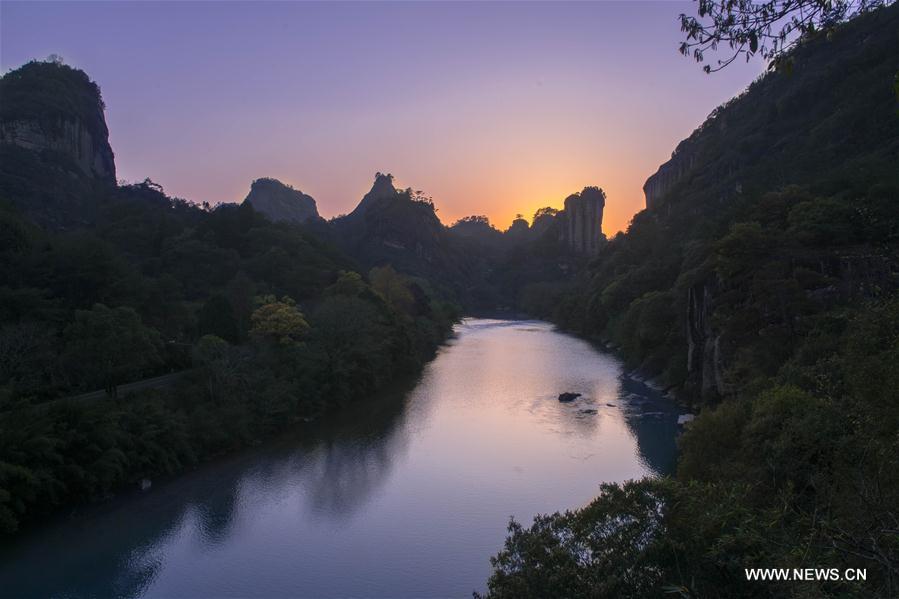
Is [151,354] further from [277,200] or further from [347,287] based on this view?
[277,200]

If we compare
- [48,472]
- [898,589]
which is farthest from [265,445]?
[898,589]

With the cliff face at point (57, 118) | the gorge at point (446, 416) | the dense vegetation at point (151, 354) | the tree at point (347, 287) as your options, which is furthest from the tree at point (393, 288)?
the cliff face at point (57, 118)

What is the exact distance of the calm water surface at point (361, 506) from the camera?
43.3 ft

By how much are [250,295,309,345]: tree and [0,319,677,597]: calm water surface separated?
419cm

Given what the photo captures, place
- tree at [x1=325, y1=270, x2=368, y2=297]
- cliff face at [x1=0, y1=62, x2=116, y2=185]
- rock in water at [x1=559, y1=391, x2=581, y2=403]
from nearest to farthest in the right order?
rock in water at [x1=559, y1=391, x2=581, y2=403] → tree at [x1=325, y1=270, x2=368, y2=297] → cliff face at [x1=0, y1=62, x2=116, y2=185]

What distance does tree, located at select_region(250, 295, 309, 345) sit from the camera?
27.7 metres

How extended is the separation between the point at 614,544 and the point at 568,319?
6162cm

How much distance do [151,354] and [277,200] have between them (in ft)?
436

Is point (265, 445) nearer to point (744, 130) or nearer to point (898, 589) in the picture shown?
point (898, 589)

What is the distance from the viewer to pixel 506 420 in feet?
86.4

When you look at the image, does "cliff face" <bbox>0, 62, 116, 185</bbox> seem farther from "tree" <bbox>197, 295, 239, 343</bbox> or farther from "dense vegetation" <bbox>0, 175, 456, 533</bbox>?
"tree" <bbox>197, 295, 239, 343</bbox>

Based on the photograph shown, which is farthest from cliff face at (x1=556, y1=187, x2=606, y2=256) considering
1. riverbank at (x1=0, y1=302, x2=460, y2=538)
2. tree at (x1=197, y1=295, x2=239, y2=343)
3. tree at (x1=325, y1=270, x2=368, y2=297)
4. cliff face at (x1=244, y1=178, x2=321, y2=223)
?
tree at (x1=197, y1=295, x2=239, y2=343)

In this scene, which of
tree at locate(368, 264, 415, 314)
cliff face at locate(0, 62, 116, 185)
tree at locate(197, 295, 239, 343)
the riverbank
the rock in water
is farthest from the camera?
cliff face at locate(0, 62, 116, 185)

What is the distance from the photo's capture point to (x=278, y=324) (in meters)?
28.1
